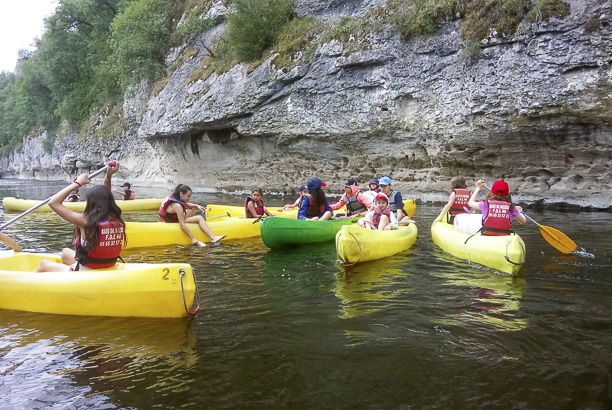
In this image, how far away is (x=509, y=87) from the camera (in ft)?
37.2

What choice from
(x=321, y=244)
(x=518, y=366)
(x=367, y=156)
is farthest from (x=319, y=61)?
(x=518, y=366)

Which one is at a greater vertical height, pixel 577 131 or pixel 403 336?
pixel 577 131

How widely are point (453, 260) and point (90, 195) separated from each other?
15.2 ft

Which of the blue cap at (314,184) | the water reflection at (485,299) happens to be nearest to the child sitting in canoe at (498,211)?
the water reflection at (485,299)

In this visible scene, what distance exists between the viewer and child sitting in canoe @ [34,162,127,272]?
409 centimetres

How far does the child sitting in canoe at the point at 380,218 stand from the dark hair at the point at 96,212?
3.78m

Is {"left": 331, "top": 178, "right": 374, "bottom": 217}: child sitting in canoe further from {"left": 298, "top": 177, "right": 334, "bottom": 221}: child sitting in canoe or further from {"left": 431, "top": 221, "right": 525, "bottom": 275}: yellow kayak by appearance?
{"left": 431, "top": 221, "right": 525, "bottom": 275}: yellow kayak

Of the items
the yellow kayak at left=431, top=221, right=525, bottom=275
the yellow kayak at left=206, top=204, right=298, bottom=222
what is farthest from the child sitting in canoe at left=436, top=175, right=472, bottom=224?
the yellow kayak at left=206, top=204, right=298, bottom=222

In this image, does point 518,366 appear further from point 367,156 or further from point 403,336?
point 367,156

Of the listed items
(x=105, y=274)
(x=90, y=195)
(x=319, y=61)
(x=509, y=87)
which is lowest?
(x=105, y=274)

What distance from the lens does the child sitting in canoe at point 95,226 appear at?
4090 millimetres

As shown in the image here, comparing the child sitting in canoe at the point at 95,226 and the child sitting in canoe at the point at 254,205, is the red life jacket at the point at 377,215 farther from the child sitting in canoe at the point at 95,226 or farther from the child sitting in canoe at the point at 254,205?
the child sitting in canoe at the point at 95,226

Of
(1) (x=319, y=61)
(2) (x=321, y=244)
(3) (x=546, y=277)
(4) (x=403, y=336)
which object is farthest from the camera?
(1) (x=319, y=61)

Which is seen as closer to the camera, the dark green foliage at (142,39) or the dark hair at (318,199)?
the dark hair at (318,199)
